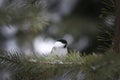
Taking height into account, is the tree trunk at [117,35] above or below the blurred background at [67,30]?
above

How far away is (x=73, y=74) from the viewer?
124 cm

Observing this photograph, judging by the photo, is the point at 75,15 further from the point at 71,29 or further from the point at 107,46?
the point at 107,46

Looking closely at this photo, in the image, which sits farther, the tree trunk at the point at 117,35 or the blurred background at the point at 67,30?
the blurred background at the point at 67,30

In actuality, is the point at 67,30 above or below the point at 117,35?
below

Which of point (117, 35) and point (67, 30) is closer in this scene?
point (117, 35)

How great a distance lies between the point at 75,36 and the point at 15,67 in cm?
449

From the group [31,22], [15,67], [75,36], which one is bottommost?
[75,36]

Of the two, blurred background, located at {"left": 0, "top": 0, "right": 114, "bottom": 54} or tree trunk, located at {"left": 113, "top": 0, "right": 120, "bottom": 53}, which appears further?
blurred background, located at {"left": 0, "top": 0, "right": 114, "bottom": 54}

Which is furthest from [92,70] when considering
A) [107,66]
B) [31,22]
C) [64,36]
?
[64,36]

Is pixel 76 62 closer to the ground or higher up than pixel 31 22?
higher up

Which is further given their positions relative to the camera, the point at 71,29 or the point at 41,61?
the point at 71,29

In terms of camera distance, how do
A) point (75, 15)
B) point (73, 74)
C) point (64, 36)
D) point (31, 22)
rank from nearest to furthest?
point (73, 74) < point (31, 22) < point (64, 36) < point (75, 15)

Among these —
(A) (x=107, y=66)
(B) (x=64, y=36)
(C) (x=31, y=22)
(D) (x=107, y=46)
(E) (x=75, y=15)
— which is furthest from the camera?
(E) (x=75, y=15)

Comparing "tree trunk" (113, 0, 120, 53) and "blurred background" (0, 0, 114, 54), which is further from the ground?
"tree trunk" (113, 0, 120, 53)
